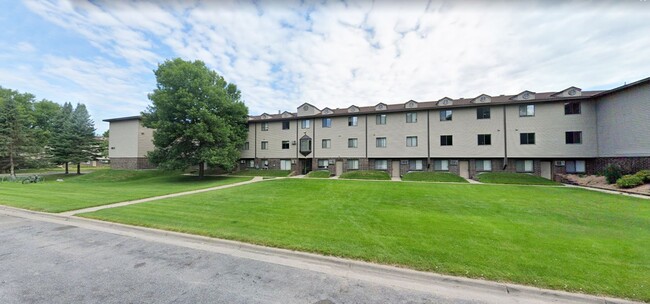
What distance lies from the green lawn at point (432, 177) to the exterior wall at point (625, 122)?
11537 millimetres

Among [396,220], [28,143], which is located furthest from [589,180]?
[28,143]

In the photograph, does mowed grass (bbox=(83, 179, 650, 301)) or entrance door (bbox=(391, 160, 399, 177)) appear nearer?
mowed grass (bbox=(83, 179, 650, 301))

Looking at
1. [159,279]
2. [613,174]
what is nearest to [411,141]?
[613,174]

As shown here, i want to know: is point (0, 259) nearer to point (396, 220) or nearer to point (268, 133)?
point (396, 220)

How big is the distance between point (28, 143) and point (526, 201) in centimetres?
5357

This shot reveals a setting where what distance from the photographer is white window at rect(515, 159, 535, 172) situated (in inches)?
965

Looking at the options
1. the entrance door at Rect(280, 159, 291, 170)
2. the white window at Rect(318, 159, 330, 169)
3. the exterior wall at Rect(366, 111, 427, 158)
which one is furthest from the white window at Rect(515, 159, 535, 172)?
the entrance door at Rect(280, 159, 291, 170)

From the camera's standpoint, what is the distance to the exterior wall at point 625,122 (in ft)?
57.2

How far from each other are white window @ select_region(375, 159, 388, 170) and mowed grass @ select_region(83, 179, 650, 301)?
16.3 m

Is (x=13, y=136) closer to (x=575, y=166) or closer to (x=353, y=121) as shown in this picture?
(x=353, y=121)

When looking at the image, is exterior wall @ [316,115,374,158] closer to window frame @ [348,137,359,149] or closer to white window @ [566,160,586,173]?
window frame @ [348,137,359,149]

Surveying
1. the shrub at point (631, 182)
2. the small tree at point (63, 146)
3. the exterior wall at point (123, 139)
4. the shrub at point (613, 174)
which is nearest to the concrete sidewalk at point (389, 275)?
the shrub at point (631, 182)

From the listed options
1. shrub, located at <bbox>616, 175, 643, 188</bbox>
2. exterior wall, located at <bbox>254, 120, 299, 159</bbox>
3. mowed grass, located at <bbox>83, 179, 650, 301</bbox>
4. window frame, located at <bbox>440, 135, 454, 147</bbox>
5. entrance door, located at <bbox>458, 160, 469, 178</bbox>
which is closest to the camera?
mowed grass, located at <bbox>83, 179, 650, 301</bbox>

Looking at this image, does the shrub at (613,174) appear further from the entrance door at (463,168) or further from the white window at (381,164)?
the white window at (381,164)
